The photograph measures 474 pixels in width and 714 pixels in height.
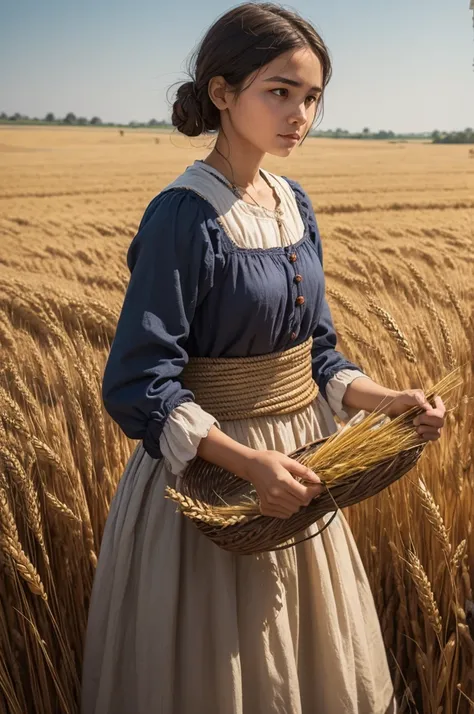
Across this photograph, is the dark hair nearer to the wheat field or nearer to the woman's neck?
the woman's neck

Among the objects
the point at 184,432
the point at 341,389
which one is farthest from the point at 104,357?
the point at 184,432

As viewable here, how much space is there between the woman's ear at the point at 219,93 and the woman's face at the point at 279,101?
1 cm

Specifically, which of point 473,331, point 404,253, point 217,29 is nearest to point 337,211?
point 404,253

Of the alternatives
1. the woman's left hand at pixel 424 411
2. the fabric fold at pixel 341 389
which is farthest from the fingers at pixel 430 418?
the fabric fold at pixel 341 389

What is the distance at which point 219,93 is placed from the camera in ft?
2.73

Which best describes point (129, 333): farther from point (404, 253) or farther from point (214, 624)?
point (404, 253)

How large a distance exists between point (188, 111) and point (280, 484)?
0.44 m

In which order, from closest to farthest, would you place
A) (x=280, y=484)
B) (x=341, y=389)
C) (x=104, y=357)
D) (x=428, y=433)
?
(x=280, y=484) → (x=428, y=433) → (x=341, y=389) → (x=104, y=357)

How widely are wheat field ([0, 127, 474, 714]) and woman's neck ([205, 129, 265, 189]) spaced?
142 millimetres

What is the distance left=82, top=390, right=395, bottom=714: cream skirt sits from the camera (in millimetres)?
845

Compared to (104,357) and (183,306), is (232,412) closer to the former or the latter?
(183,306)

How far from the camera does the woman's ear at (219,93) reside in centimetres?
82

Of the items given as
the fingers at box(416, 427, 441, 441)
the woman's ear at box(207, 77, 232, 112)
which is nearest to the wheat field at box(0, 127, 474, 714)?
the fingers at box(416, 427, 441, 441)

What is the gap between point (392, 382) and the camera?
4.87 feet
